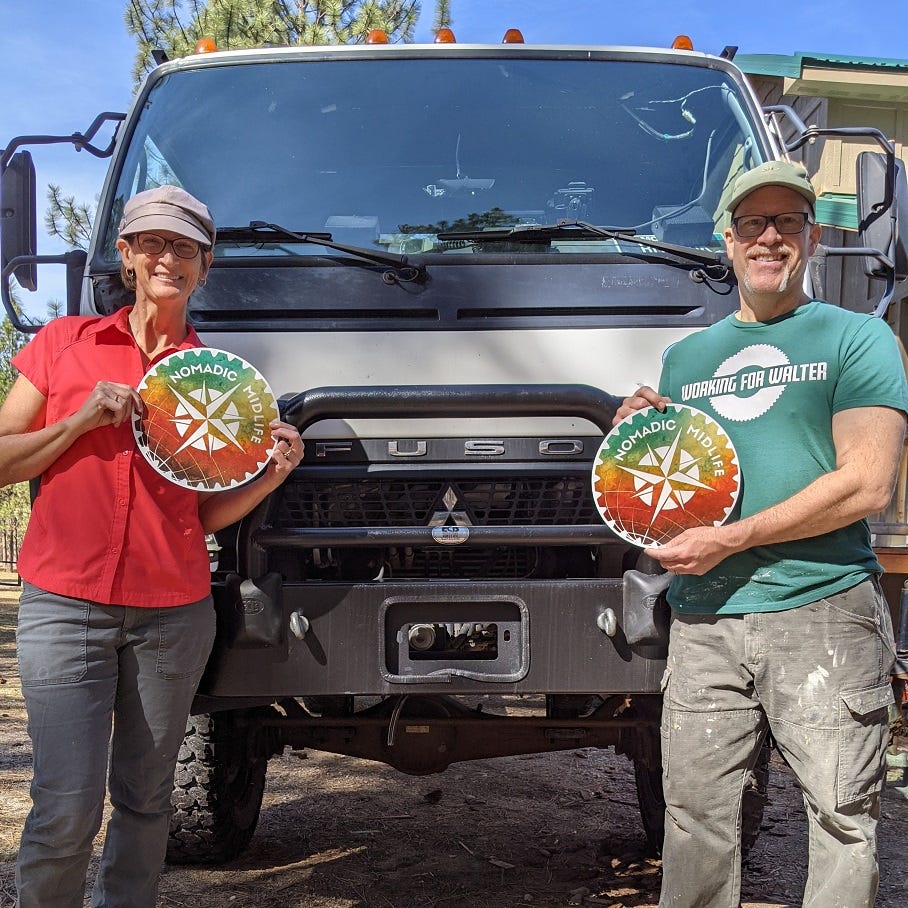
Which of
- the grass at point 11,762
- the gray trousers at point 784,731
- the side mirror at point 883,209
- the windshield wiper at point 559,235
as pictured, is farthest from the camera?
the grass at point 11,762

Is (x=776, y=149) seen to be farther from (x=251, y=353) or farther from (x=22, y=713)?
(x=22, y=713)

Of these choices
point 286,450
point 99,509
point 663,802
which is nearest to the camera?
point 99,509

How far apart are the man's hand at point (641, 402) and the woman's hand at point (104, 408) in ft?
3.93

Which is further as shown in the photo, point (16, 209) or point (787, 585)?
point (16, 209)

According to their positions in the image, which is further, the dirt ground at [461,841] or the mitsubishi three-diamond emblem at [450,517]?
the dirt ground at [461,841]

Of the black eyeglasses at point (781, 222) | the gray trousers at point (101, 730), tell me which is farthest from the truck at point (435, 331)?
the black eyeglasses at point (781, 222)

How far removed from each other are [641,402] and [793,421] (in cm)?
38

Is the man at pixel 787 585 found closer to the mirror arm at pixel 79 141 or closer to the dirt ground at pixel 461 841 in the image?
the dirt ground at pixel 461 841

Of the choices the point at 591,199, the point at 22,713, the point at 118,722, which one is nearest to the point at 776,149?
the point at 591,199

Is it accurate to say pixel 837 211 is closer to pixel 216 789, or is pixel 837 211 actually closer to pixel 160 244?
pixel 216 789

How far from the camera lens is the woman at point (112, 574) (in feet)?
8.36

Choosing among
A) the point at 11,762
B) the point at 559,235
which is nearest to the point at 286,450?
the point at 559,235

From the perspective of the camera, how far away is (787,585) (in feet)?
8.31

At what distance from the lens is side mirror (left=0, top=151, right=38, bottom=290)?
146 inches
